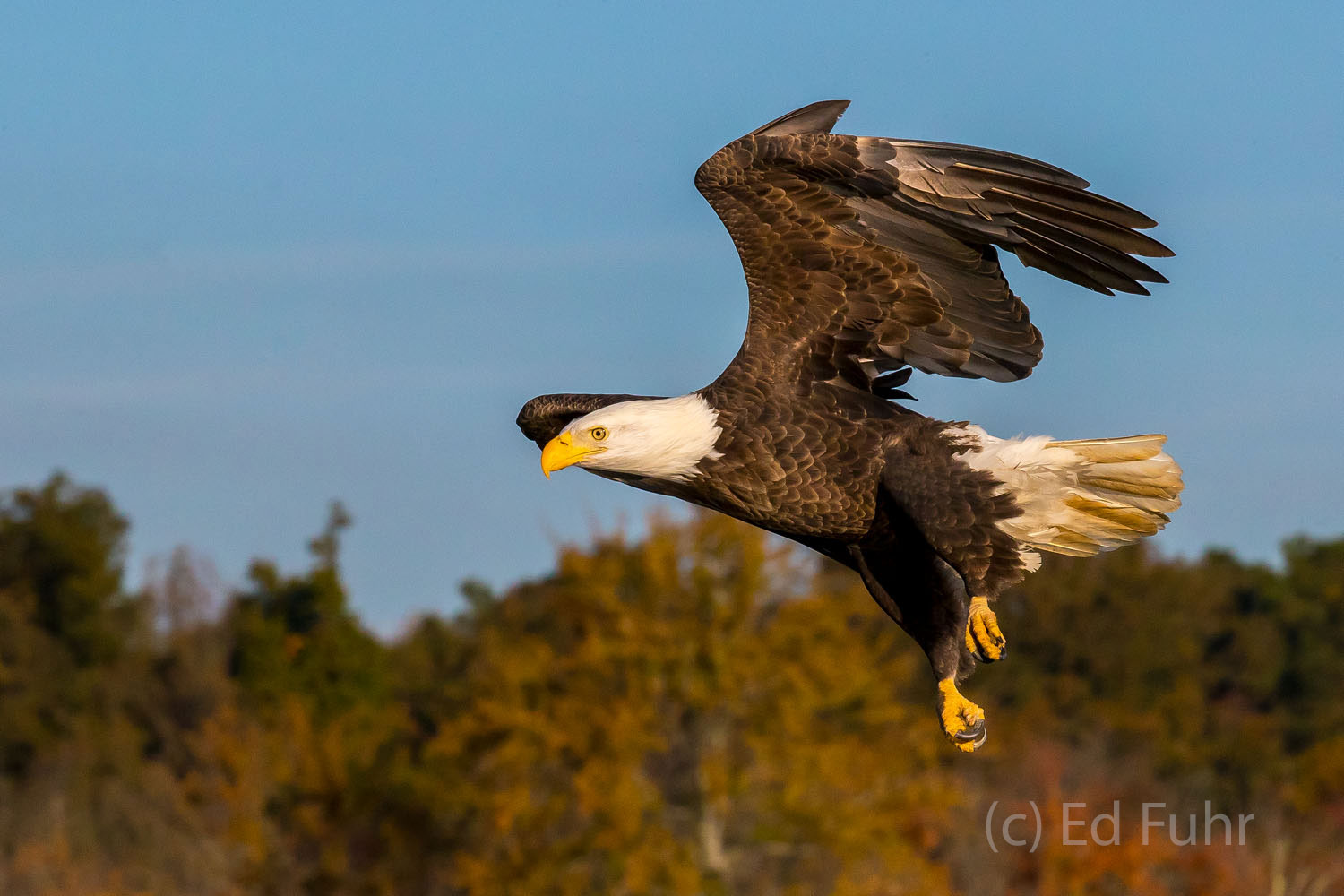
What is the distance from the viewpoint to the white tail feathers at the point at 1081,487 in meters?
6.91

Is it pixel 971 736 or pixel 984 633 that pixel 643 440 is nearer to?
pixel 984 633

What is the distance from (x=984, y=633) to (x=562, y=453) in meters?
1.63

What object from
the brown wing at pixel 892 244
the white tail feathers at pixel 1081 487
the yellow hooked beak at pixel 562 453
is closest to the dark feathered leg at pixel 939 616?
the white tail feathers at pixel 1081 487

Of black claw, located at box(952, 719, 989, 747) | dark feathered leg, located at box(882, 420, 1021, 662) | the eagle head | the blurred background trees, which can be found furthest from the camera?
the blurred background trees

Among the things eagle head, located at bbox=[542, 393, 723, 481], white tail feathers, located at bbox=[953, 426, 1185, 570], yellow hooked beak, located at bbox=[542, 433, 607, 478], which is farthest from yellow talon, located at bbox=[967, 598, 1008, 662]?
yellow hooked beak, located at bbox=[542, 433, 607, 478]

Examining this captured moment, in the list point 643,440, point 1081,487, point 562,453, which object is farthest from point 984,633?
point 562,453

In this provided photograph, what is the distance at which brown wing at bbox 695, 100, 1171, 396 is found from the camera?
6.92m

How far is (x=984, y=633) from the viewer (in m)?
6.95

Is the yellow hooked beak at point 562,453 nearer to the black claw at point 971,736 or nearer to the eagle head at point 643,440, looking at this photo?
the eagle head at point 643,440

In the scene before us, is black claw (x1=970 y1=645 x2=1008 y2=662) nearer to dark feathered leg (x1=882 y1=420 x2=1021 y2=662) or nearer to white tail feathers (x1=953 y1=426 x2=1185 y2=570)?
dark feathered leg (x1=882 y1=420 x2=1021 y2=662)

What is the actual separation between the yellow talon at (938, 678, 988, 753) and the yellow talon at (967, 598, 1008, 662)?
0.33m

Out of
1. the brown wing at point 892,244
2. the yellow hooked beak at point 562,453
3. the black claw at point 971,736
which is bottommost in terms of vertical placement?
the black claw at point 971,736

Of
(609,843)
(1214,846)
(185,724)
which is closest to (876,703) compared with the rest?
(609,843)

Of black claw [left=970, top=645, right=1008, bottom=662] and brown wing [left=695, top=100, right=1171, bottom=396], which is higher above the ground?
brown wing [left=695, top=100, right=1171, bottom=396]
